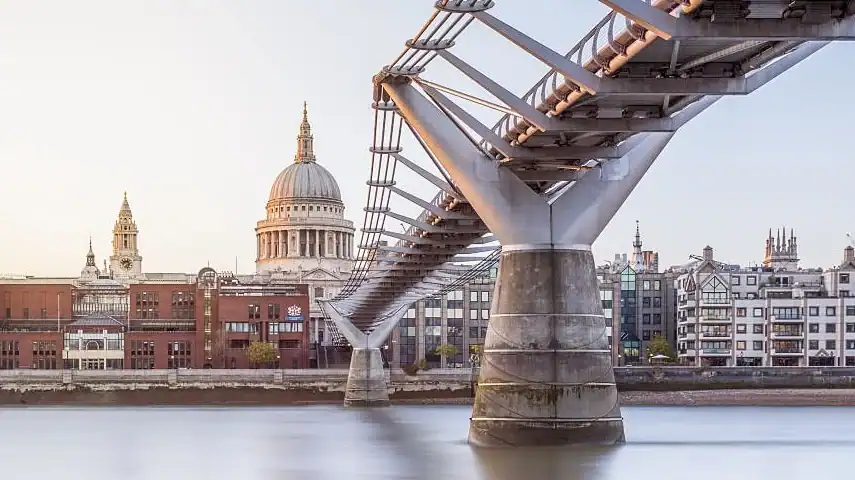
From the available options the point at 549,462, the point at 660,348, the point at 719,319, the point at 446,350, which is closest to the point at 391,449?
the point at 549,462

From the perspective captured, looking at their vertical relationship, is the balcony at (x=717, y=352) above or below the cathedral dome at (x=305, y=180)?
below

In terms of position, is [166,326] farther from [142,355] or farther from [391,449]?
[391,449]

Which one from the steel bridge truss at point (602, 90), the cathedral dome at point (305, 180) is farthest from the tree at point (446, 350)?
the steel bridge truss at point (602, 90)

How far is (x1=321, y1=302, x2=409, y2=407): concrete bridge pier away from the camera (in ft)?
Result: 323

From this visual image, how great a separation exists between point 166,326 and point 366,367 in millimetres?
40240

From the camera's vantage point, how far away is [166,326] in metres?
136

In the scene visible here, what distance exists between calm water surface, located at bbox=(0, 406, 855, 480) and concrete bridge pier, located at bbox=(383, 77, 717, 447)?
81cm

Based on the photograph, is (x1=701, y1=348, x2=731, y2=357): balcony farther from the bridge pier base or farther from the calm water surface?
the calm water surface

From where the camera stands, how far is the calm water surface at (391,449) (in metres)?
40.0

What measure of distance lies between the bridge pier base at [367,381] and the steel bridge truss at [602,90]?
172 ft

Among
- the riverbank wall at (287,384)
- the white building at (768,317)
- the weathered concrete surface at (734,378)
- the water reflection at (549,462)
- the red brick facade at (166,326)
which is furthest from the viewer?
the red brick facade at (166,326)

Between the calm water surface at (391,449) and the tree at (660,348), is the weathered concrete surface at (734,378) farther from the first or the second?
the tree at (660,348)

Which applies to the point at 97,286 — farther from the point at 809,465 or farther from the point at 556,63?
the point at 556,63

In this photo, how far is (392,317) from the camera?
96188mm
